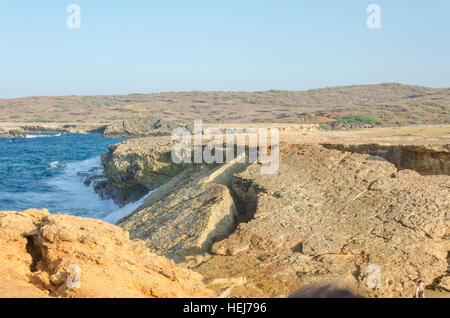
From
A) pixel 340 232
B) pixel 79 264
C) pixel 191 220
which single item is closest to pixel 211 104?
pixel 191 220

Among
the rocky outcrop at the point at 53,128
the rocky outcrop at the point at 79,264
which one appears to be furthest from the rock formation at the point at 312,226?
the rocky outcrop at the point at 53,128

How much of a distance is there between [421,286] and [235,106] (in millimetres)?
63359

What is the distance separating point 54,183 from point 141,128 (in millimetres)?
24654

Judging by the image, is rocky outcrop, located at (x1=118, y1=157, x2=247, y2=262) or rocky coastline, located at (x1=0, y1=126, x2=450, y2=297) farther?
rocky outcrop, located at (x1=118, y1=157, x2=247, y2=262)

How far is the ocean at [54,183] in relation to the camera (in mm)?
15430

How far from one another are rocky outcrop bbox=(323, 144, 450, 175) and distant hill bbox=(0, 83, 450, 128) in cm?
4232

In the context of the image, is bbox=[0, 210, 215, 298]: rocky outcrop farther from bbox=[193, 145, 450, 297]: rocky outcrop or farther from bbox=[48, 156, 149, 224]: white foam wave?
bbox=[48, 156, 149, 224]: white foam wave

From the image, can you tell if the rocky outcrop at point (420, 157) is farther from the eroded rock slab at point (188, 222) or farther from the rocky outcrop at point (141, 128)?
the rocky outcrop at point (141, 128)

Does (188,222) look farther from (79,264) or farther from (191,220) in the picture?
(79,264)

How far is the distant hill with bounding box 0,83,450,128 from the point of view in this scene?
5879 centimetres

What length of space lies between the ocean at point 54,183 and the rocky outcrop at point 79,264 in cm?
759

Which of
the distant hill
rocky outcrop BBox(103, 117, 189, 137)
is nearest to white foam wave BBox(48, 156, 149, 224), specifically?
rocky outcrop BBox(103, 117, 189, 137)
